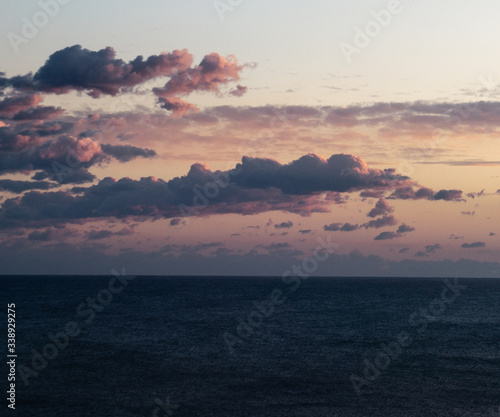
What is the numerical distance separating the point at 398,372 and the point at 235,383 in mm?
15431

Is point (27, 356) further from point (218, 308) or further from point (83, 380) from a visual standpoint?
point (218, 308)

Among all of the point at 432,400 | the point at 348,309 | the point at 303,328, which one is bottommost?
the point at 348,309

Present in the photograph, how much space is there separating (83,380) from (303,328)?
44.9 metres

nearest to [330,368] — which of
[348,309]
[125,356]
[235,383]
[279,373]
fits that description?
[279,373]

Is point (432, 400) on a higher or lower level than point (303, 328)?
higher

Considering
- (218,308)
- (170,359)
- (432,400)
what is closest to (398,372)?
(432,400)

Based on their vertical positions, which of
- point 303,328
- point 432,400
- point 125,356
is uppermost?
point 432,400

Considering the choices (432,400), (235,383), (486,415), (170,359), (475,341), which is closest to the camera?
(486,415)

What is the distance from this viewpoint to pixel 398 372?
165 feet

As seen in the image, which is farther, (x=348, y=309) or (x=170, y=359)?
(x=348, y=309)

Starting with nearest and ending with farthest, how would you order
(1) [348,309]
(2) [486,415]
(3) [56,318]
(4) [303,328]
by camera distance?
(2) [486,415]
(4) [303,328]
(3) [56,318]
(1) [348,309]

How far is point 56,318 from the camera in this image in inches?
3807

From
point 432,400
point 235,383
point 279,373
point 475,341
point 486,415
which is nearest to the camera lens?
point 486,415

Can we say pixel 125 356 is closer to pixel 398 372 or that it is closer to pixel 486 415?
pixel 398 372
